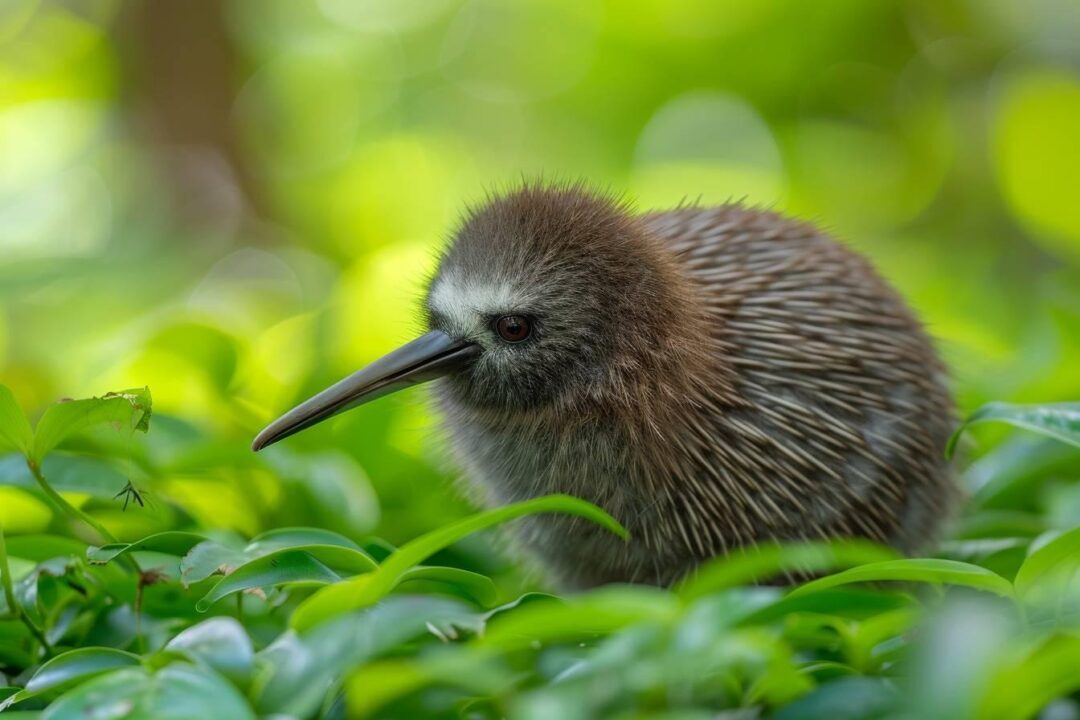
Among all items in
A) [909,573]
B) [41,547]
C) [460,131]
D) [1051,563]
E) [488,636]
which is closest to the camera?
[488,636]

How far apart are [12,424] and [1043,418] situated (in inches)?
51.7

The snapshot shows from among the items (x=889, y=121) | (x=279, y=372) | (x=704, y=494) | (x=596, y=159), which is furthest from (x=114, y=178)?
(x=704, y=494)

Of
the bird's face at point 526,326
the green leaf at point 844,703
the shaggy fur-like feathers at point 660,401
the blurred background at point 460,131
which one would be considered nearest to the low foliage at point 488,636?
the green leaf at point 844,703

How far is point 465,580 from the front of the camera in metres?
1.38

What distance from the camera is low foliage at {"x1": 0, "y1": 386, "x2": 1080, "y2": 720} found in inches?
37.9

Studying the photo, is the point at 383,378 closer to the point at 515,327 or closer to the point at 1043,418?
the point at 515,327

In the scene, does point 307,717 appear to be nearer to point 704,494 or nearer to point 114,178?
point 704,494

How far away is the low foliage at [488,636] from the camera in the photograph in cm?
96

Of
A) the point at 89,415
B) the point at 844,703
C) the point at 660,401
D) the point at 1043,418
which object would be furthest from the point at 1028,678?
the point at 89,415

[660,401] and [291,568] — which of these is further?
[660,401]

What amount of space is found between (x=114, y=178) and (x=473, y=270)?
16.4 feet

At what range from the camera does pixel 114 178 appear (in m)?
6.15

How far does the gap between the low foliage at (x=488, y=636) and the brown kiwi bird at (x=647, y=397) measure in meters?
0.20

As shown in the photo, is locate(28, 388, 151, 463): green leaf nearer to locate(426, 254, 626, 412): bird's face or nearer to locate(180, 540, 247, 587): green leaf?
locate(180, 540, 247, 587): green leaf
